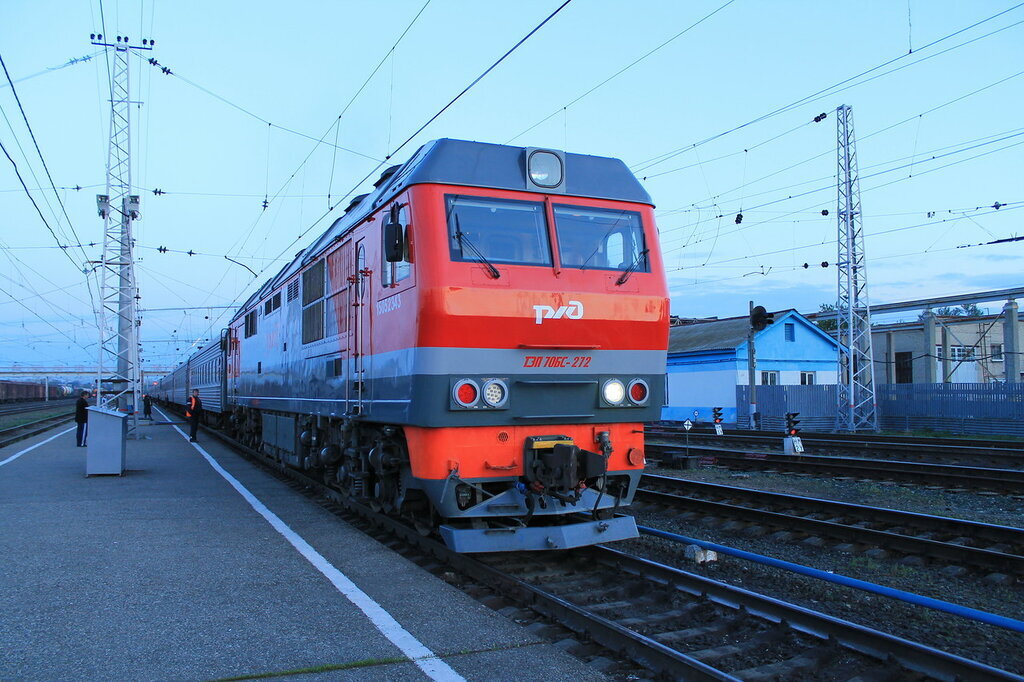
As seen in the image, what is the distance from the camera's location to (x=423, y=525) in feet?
25.1

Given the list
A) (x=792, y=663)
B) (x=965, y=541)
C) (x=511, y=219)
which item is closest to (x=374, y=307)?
(x=511, y=219)

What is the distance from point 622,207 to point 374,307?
262 cm

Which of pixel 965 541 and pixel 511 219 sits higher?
pixel 511 219

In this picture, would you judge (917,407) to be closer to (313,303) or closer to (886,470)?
(886,470)

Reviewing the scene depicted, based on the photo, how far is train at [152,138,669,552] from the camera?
6.43 meters

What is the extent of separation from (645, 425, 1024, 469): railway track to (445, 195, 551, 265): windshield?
45.4ft

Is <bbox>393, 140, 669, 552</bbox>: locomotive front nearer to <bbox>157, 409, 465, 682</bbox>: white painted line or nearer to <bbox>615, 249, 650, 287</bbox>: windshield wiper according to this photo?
<bbox>615, 249, 650, 287</bbox>: windshield wiper

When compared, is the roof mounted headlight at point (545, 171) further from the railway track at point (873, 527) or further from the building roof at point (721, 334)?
the building roof at point (721, 334)

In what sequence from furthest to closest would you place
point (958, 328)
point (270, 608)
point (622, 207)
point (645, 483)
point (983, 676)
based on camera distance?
point (958, 328), point (645, 483), point (622, 207), point (270, 608), point (983, 676)

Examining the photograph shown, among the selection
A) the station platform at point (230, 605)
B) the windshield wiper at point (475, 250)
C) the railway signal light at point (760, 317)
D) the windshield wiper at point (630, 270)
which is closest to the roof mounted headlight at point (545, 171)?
the windshield wiper at point (475, 250)

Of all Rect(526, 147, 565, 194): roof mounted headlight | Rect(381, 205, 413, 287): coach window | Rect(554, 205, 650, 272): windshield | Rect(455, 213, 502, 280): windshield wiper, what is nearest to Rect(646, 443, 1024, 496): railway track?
Rect(554, 205, 650, 272): windshield

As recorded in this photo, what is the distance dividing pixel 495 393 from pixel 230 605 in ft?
8.66

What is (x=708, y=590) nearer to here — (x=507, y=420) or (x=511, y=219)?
(x=507, y=420)

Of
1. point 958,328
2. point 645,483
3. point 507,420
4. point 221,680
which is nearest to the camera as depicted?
point 221,680
